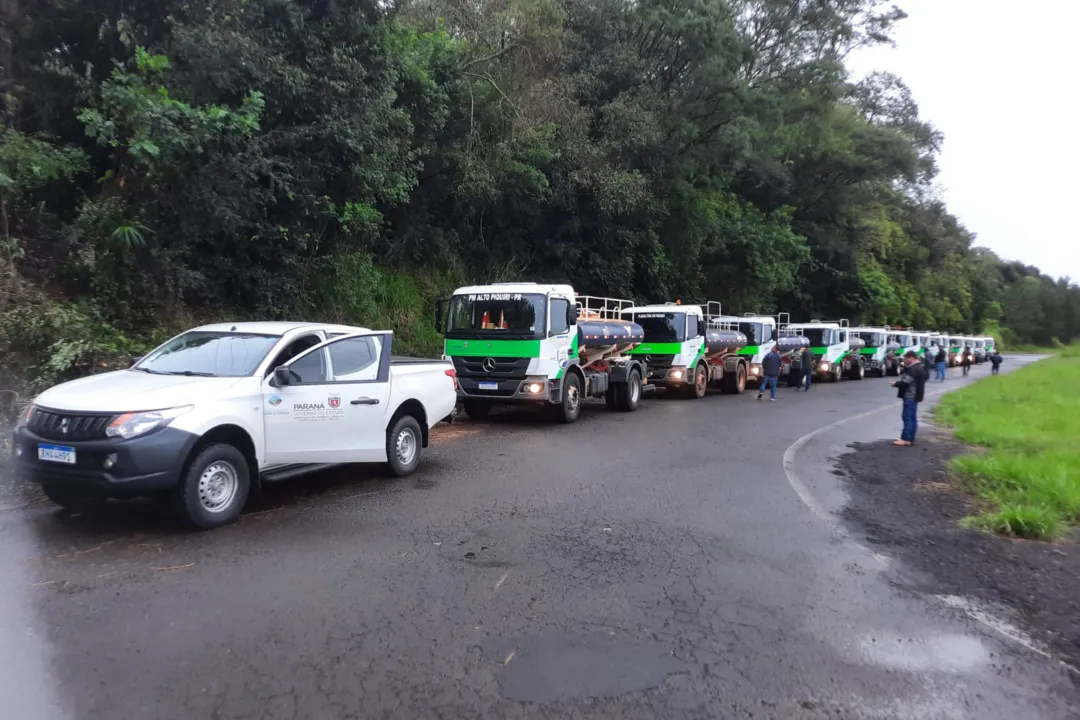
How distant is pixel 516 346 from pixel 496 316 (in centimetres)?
81

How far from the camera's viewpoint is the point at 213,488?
265 inches

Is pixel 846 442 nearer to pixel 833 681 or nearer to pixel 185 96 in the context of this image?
pixel 833 681

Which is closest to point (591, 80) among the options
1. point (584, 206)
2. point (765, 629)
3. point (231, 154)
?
point (584, 206)

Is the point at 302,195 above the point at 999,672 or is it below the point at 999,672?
above

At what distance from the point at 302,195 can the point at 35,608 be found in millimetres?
10589

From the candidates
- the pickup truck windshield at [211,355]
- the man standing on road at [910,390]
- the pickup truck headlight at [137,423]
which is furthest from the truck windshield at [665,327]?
the pickup truck headlight at [137,423]

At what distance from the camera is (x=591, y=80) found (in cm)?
2267

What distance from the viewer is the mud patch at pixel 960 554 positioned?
17.6 feet

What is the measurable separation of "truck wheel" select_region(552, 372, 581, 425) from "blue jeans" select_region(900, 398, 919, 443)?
579 cm

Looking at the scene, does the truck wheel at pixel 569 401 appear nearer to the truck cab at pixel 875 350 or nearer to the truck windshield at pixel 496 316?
the truck windshield at pixel 496 316

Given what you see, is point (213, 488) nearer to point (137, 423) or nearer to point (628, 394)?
point (137, 423)

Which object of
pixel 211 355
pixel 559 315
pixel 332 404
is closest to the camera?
pixel 211 355

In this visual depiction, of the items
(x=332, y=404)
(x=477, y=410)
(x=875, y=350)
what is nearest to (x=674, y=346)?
(x=477, y=410)

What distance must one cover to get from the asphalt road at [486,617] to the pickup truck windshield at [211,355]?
133 cm
